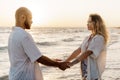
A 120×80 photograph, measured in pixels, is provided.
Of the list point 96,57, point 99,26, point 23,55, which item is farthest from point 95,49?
point 23,55

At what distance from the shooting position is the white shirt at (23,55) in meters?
4.57

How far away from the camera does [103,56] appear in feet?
18.0

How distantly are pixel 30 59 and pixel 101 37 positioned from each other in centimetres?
130

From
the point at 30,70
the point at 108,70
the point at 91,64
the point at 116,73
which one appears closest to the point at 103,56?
the point at 91,64

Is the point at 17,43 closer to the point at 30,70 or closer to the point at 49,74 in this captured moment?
the point at 30,70

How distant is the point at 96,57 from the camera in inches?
212

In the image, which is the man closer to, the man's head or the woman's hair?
the man's head

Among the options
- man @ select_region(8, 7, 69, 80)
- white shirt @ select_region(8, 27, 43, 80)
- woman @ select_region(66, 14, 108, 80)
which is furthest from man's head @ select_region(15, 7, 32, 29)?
woman @ select_region(66, 14, 108, 80)

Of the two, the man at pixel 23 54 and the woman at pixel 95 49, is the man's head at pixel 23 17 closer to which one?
the man at pixel 23 54

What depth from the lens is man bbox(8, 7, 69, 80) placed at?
15.1 ft

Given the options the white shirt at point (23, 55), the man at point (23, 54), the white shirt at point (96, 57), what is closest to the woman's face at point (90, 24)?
the white shirt at point (96, 57)

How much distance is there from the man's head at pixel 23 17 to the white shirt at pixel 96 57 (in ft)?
3.83

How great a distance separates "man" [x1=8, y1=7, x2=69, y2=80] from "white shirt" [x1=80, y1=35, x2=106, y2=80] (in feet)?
2.96

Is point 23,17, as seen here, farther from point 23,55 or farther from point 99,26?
point 99,26
